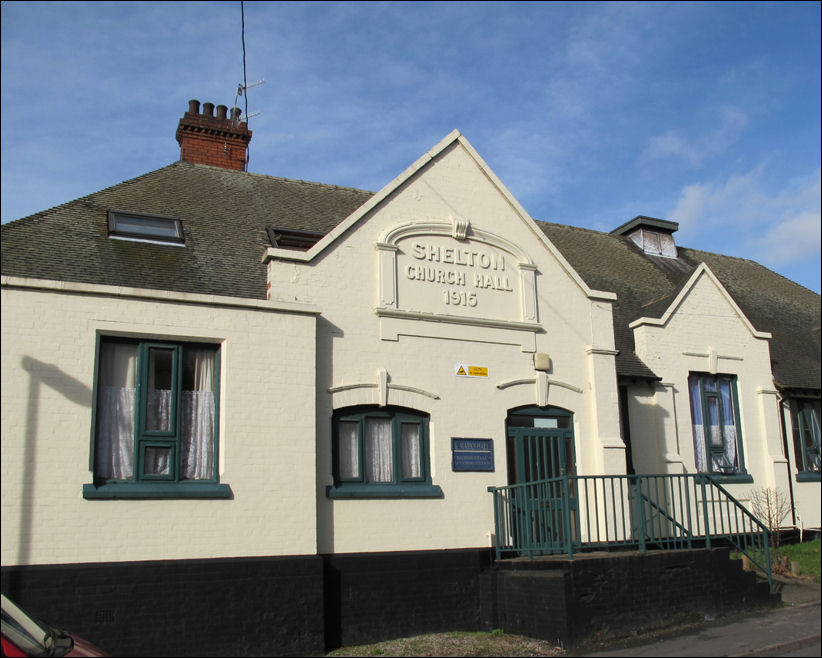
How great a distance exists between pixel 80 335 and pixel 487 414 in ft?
20.0

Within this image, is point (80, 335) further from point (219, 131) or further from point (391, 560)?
point (219, 131)

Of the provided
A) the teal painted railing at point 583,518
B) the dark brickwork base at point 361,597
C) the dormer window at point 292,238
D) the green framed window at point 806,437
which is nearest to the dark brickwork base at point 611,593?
the dark brickwork base at point 361,597

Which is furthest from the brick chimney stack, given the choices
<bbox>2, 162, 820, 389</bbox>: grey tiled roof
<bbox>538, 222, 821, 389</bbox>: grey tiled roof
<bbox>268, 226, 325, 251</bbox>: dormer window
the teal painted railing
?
the teal painted railing

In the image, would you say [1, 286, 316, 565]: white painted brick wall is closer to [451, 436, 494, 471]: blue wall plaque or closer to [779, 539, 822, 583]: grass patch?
[451, 436, 494, 471]: blue wall plaque

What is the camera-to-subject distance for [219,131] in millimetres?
18156

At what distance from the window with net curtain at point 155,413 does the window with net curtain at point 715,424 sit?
9648 mm

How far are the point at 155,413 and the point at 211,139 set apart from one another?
9234 mm

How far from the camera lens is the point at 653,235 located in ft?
72.8

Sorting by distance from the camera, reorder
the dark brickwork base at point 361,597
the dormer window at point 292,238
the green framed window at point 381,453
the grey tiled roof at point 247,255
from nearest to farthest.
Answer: the dark brickwork base at point 361,597
the grey tiled roof at point 247,255
the green framed window at point 381,453
the dormer window at point 292,238

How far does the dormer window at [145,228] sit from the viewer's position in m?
12.6

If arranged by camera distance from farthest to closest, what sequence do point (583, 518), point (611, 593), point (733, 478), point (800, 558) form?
point (733, 478) → point (800, 558) → point (583, 518) → point (611, 593)

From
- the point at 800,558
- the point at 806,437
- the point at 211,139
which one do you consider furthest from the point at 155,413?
the point at 806,437

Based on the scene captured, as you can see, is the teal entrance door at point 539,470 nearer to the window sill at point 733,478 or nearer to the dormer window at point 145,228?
the window sill at point 733,478

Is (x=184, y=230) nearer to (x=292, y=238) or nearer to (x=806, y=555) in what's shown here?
(x=292, y=238)
